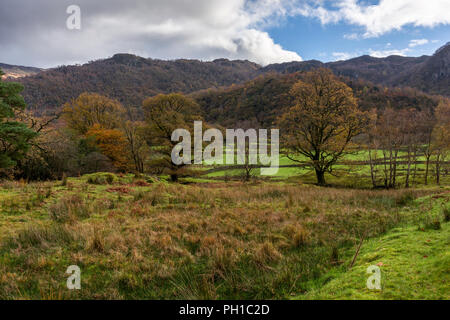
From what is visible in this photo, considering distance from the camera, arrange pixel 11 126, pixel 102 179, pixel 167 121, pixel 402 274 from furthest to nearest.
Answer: pixel 167 121 < pixel 102 179 < pixel 11 126 < pixel 402 274

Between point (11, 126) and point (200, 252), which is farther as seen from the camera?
point (11, 126)

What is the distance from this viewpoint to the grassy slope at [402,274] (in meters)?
2.32

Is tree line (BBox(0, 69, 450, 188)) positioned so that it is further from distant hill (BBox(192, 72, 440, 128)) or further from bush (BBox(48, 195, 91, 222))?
distant hill (BBox(192, 72, 440, 128))

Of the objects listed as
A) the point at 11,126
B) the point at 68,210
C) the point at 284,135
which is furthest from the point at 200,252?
the point at 284,135

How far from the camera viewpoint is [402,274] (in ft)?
8.82

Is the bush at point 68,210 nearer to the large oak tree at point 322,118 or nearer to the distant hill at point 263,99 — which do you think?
the large oak tree at point 322,118

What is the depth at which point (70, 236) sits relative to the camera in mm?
5191

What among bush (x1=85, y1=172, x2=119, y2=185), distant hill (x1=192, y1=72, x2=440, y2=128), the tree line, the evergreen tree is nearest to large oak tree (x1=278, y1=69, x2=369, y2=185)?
the tree line

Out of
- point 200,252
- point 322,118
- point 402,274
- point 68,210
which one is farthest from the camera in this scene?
point 322,118

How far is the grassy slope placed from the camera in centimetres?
232

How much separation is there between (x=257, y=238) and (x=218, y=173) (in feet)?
117

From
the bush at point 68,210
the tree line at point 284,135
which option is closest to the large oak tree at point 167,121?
the tree line at point 284,135

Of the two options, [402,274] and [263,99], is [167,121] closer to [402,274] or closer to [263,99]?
[402,274]
